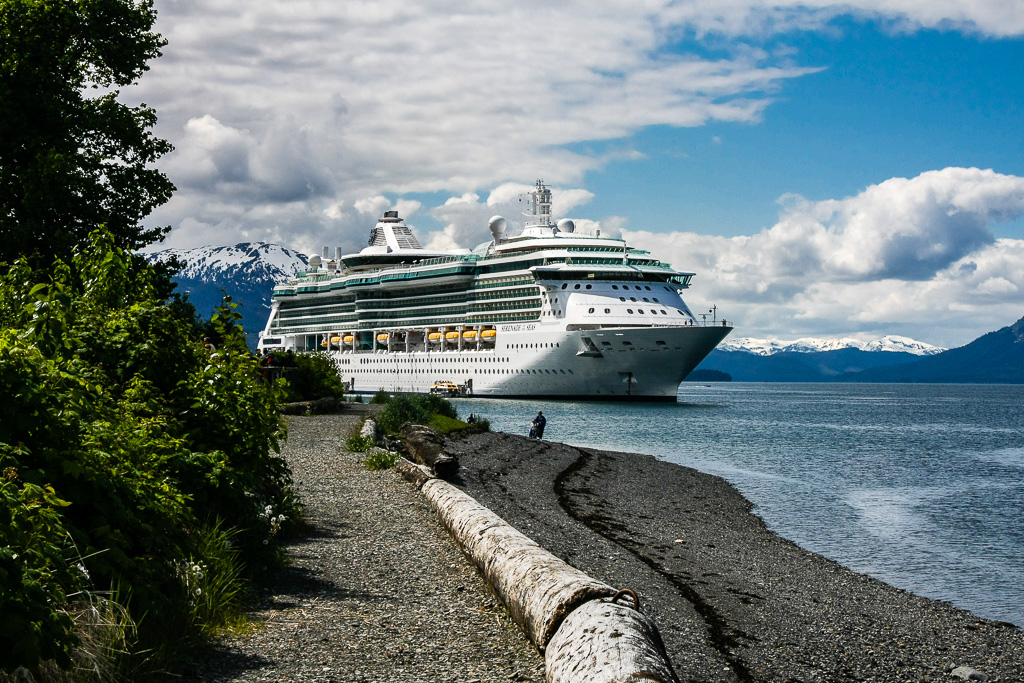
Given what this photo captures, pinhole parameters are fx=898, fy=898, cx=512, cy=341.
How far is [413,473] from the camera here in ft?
48.7

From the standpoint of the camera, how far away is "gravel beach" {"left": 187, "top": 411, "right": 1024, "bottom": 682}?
6.44 m

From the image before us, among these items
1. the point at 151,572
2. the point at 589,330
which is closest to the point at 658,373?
the point at 589,330

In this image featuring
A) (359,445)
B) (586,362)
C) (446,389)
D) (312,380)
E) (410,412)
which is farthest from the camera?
(446,389)

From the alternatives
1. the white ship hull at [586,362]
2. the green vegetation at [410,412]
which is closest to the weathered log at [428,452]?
the green vegetation at [410,412]

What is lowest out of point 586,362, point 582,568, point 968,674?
point 968,674

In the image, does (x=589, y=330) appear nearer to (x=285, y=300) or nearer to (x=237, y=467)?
(x=285, y=300)

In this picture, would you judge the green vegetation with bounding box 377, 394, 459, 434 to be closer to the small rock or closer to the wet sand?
the wet sand

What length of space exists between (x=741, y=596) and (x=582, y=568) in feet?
6.65

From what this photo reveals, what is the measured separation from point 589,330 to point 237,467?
179 feet

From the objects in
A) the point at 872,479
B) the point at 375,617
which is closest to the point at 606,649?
the point at 375,617

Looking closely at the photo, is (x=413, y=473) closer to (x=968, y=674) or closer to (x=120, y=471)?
(x=968, y=674)

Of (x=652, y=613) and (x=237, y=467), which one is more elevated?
(x=237, y=467)

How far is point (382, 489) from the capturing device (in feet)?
45.3

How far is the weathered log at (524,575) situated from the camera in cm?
665
